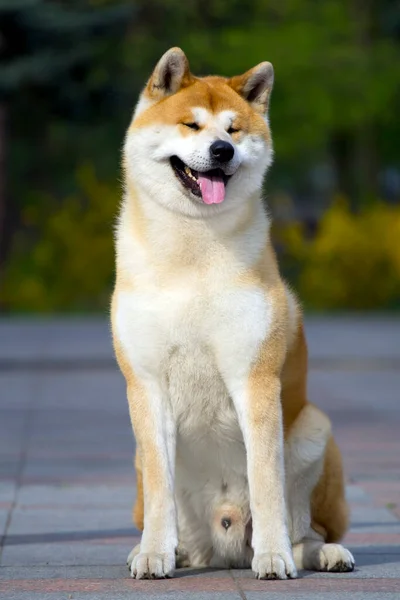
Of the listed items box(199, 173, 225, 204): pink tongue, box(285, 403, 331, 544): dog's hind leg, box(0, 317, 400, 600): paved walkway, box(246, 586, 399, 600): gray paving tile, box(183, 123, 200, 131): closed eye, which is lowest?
box(0, 317, 400, 600): paved walkway

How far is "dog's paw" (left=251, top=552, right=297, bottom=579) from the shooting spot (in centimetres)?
539

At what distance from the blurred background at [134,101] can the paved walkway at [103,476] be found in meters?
7.41

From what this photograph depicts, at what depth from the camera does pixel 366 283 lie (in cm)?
2727

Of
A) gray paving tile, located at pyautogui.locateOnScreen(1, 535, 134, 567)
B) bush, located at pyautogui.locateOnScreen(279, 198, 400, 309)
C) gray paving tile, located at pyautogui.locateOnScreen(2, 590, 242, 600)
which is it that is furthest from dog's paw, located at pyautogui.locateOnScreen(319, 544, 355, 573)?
bush, located at pyautogui.locateOnScreen(279, 198, 400, 309)

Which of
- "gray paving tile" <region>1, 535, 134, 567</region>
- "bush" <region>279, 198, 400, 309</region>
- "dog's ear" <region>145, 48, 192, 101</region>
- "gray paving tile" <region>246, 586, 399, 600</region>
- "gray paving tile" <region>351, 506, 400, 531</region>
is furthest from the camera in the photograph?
"bush" <region>279, 198, 400, 309</region>

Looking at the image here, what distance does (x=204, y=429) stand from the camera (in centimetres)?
558

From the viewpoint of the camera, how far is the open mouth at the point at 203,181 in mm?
5594

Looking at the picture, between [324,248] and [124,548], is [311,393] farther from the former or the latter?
[324,248]

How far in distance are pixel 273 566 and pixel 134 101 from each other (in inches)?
945

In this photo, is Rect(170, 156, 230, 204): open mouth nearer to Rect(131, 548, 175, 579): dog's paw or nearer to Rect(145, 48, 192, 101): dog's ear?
Rect(145, 48, 192, 101): dog's ear

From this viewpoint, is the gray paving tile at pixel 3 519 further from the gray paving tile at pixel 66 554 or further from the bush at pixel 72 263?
the bush at pixel 72 263

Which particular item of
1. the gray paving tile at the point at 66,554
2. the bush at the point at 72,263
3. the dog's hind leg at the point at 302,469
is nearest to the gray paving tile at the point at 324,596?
the dog's hind leg at the point at 302,469

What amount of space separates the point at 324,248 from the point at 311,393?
12700 mm

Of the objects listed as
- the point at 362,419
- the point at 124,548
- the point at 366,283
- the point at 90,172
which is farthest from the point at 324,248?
the point at 124,548
